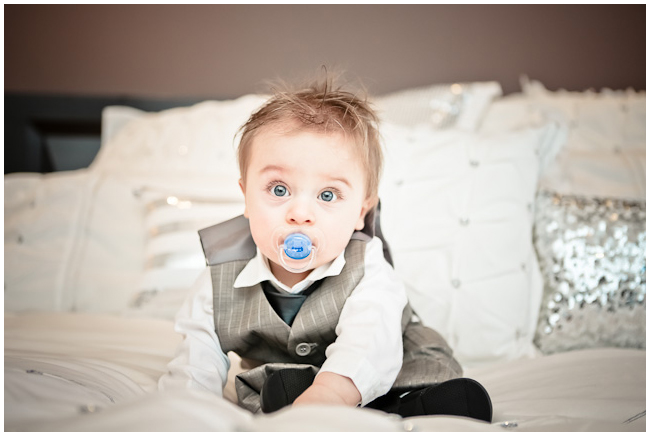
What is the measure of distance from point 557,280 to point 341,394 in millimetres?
738

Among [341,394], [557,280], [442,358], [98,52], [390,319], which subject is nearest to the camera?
[341,394]

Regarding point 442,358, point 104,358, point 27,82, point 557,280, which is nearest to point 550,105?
point 557,280

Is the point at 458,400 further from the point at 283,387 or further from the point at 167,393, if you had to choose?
the point at 167,393

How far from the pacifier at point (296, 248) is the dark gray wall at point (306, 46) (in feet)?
4.67

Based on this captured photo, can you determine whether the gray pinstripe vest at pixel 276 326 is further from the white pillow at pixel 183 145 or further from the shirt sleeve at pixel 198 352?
the white pillow at pixel 183 145

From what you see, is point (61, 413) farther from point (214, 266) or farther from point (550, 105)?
point (550, 105)

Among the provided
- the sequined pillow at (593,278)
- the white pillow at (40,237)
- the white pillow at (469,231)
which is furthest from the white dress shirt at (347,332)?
the white pillow at (40,237)

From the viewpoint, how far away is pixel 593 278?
1.32 metres

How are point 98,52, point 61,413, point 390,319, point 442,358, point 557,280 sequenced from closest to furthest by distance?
point 61,413
point 390,319
point 442,358
point 557,280
point 98,52

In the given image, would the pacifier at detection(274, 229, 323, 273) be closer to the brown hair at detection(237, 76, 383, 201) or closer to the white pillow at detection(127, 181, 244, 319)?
the brown hair at detection(237, 76, 383, 201)

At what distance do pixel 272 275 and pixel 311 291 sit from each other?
7 centimetres

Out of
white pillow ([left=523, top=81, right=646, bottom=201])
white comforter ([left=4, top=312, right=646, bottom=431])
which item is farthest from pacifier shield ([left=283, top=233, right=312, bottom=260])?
white pillow ([left=523, top=81, right=646, bottom=201])

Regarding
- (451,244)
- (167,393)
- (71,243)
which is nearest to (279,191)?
(167,393)

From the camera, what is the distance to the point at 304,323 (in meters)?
0.94
